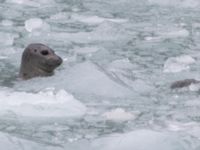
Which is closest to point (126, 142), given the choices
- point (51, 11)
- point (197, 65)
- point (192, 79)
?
point (192, 79)

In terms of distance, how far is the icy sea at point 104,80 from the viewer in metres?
3.64

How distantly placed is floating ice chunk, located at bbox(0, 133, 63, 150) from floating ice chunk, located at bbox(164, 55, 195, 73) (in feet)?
5.14

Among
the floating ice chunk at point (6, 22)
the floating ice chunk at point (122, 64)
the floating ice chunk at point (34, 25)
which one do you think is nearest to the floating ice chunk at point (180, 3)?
the floating ice chunk at point (34, 25)

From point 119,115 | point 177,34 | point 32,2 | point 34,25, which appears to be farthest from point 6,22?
point 119,115

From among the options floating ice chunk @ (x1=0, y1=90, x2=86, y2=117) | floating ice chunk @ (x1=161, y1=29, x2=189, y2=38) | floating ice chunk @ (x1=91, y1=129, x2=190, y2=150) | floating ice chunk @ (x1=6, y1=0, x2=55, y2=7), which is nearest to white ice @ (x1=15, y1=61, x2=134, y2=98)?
floating ice chunk @ (x1=0, y1=90, x2=86, y2=117)

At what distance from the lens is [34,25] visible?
239 inches

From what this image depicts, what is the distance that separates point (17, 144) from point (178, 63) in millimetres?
1794

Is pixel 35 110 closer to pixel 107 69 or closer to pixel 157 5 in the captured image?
pixel 107 69

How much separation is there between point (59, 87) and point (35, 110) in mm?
494

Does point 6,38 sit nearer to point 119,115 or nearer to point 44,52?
point 44,52

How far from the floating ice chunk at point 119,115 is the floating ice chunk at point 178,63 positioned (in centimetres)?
95

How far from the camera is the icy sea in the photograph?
3.64 meters

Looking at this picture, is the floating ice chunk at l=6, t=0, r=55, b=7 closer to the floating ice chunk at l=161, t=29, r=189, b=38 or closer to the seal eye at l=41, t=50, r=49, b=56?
the floating ice chunk at l=161, t=29, r=189, b=38

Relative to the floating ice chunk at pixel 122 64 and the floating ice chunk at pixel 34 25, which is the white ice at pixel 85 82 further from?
the floating ice chunk at pixel 34 25
